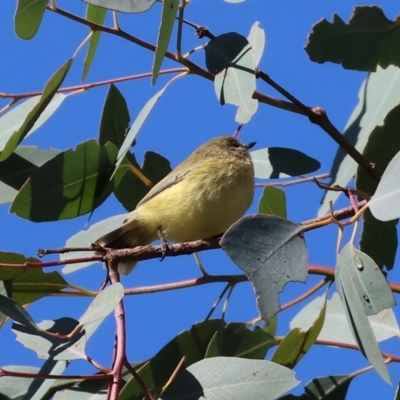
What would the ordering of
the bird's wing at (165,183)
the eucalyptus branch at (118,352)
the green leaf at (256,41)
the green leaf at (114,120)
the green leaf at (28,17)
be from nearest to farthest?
the eucalyptus branch at (118,352) < the green leaf at (28,17) < the green leaf at (256,41) < the green leaf at (114,120) < the bird's wing at (165,183)

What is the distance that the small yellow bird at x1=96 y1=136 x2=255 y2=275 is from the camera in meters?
3.57

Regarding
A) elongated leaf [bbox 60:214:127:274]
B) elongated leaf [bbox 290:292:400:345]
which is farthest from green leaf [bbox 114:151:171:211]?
elongated leaf [bbox 290:292:400:345]

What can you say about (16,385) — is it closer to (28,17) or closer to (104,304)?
(104,304)

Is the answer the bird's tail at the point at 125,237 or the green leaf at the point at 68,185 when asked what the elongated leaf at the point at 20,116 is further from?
the bird's tail at the point at 125,237

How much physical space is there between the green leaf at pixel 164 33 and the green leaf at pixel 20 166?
935 mm

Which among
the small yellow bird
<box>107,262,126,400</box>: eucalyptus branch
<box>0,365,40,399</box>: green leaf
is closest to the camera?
<box>107,262,126,400</box>: eucalyptus branch

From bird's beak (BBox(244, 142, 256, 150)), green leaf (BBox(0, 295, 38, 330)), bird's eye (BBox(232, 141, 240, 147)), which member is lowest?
green leaf (BBox(0, 295, 38, 330))

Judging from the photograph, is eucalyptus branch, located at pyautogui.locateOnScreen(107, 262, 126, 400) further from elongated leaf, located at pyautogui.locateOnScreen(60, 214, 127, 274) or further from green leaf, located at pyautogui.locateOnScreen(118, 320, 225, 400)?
elongated leaf, located at pyautogui.locateOnScreen(60, 214, 127, 274)

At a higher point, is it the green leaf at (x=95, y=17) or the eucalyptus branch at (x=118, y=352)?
the green leaf at (x=95, y=17)

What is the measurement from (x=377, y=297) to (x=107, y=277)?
0.86 meters

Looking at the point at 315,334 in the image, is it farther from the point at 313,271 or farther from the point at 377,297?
the point at 377,297

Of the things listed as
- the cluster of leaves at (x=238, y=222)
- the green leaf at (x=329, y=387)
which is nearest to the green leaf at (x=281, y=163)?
the cluster of leaves at (x=238, y=222)

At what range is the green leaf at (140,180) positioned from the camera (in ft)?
11.1

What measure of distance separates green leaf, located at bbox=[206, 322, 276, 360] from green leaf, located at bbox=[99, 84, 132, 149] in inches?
33.5
